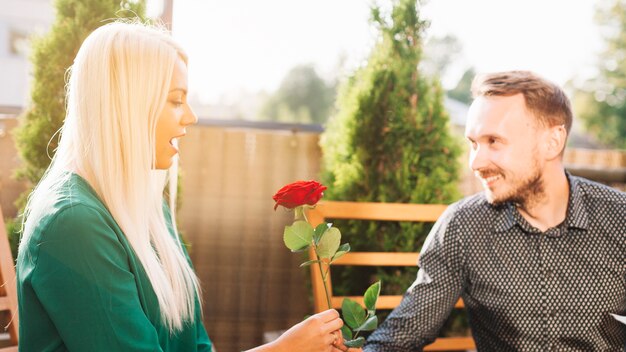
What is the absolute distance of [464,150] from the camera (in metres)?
3.26

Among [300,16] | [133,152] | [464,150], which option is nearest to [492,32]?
[300,16]

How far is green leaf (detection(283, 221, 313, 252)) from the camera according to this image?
1366 millimetres

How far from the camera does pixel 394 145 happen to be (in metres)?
3.06

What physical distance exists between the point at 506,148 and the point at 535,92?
215mm

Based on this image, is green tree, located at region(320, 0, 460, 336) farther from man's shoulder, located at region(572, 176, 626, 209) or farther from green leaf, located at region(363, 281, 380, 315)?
green leaf, located at region(363, 281, 380, 315)

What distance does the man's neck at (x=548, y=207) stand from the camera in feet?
6.53

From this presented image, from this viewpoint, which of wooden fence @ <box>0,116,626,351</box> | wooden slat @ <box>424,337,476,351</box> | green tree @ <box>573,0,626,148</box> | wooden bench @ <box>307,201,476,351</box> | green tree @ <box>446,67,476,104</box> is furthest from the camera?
green tree @ <box>446,67,476,104</box>

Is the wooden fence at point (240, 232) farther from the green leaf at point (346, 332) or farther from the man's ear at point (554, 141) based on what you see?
the green leaf at point (346, 332)

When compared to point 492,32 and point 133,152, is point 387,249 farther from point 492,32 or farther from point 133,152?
point 492,32

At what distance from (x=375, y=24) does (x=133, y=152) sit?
203cm

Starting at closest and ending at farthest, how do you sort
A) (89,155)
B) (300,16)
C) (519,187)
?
1. (89,155)
2. (519,187)
3. (300,16)

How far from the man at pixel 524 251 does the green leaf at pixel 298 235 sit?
70 cm

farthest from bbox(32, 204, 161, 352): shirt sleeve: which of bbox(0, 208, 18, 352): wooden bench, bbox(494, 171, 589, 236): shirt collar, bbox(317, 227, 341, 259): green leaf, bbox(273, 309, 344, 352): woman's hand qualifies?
bbox(494, 171, 589, 236): shirt collar

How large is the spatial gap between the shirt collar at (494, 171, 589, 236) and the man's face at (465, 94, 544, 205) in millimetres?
78
